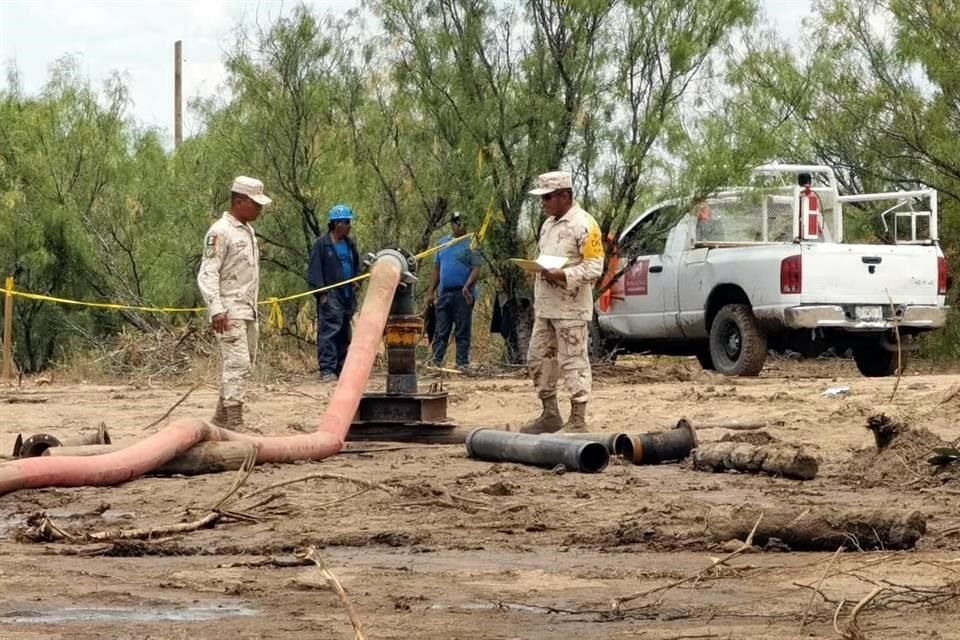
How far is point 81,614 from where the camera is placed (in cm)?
572

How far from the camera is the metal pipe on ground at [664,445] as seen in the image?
36.1 feet

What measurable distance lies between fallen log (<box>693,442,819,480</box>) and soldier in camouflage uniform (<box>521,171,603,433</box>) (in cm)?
142

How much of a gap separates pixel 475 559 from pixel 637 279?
12.8 metres

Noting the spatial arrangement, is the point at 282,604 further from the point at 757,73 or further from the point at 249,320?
the point at 757,73

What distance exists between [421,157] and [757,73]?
7.51 metres

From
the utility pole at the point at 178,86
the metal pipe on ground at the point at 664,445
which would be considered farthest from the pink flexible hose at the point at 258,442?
the utility pole at the point at 178,86

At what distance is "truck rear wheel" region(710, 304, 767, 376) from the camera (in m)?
18.1

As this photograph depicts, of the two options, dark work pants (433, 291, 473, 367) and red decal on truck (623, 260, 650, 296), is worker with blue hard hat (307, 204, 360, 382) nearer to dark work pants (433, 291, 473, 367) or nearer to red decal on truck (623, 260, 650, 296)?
dark work pants (433, 291, 473, 367)

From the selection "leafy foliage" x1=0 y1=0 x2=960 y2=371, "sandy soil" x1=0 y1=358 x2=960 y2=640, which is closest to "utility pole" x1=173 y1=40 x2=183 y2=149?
"leafy foliage" x1=0 y1=0 x2=960 y2=371

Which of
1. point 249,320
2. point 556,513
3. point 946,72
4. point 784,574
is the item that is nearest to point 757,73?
point 946,72

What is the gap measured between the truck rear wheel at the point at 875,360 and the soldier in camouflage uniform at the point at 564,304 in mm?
7527

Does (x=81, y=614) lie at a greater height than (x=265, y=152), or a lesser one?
lesser

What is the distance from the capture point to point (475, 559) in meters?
7.15

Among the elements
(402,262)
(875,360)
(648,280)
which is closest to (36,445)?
(402,262)
